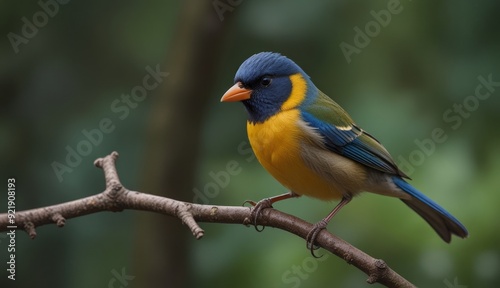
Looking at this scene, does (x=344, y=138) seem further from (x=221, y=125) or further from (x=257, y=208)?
(x=221, y=125)

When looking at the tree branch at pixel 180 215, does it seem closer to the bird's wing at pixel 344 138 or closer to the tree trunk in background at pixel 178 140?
the bird's wing at pixel 344 138

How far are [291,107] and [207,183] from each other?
0.91 m

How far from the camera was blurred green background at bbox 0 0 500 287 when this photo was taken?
3564mm

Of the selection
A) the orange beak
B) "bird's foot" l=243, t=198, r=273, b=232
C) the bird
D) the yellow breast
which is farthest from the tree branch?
the orange beak

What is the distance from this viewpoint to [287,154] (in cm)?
309

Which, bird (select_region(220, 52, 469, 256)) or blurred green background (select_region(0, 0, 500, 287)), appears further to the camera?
blurred green background (select_region(0, 0, 500, 287))

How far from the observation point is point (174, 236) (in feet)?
12.4

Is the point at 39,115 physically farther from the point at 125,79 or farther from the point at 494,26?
the point at 494,26

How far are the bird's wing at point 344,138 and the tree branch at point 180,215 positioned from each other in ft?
1.85

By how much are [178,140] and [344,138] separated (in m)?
0.95

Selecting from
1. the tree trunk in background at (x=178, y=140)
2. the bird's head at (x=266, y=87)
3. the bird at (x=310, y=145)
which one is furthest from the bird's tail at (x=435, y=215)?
the tree trunk in background at (x=178, y=140)

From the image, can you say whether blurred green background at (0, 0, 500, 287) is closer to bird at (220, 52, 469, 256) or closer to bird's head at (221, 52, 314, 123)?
bird at (220, 52, 469, 256)

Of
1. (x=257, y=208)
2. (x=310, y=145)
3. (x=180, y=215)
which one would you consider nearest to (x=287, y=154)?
(x=310, y=145)

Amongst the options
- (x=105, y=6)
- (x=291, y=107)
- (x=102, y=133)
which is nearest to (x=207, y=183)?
(x=102, y=133)
